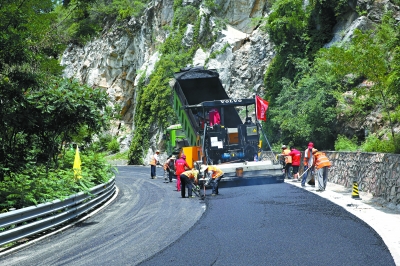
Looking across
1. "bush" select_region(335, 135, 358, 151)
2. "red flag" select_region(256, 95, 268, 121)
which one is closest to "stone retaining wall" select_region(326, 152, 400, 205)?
"bush" select_region(335, 135, 358, 151)

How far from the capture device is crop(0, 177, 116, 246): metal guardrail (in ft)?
29.8

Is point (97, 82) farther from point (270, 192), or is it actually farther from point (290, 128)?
point (270, 192)

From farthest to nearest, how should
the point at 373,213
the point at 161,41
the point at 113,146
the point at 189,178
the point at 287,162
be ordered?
the point at 113,146 < the point at 161,41 < the point at 287,162 < the point at 189,178 < the point at 373,213

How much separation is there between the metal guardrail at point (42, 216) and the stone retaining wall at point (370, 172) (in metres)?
8.02

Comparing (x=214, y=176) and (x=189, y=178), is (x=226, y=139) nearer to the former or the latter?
(x=214, y=176)

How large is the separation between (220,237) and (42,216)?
13.5 feet

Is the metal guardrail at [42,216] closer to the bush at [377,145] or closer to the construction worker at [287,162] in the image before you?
the construction worker at [287,162]

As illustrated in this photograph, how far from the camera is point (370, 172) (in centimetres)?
1492

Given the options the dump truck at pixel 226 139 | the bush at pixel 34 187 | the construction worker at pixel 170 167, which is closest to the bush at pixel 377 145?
the dump truck at pixel 226 139

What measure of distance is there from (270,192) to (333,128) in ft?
36.1

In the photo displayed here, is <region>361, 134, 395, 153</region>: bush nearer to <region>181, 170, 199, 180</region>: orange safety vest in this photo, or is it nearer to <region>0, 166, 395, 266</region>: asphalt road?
<region>0, 166, 395, 266</region>: asphalt road

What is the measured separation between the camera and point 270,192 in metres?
15.6

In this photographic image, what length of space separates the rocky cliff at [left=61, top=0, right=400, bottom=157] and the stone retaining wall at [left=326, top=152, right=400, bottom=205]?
11906 mm

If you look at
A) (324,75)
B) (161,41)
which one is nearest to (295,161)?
(324,75)
